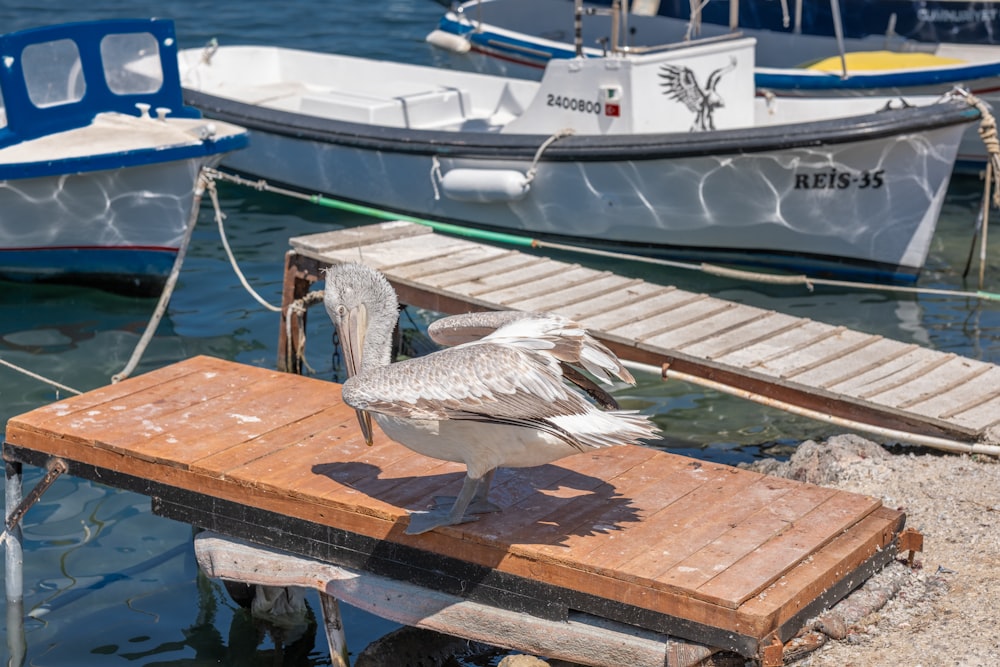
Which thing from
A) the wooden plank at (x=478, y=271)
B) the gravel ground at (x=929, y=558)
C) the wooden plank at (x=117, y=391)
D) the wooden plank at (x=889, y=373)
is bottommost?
the gravel ground at (x=929, y=558)

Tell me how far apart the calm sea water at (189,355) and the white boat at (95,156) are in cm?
45

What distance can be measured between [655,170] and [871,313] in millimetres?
2244

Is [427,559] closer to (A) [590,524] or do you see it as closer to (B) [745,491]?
(A) [590,524]

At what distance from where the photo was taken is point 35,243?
34.3ft

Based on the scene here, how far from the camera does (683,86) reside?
11.5 meters

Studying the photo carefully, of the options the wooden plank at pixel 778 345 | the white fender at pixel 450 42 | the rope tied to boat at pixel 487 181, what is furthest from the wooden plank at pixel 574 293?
the white fender at pixel 450 42

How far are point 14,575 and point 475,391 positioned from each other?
114 inches

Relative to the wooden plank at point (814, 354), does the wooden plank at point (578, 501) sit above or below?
above

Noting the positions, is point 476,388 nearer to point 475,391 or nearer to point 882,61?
point 475,391

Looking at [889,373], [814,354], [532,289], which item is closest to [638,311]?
[532,289]

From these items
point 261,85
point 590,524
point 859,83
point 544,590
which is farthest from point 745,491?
point 261,85

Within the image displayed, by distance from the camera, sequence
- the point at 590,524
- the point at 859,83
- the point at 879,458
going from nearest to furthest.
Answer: the point at 590,524, the point at 879,458, the point at 859,83

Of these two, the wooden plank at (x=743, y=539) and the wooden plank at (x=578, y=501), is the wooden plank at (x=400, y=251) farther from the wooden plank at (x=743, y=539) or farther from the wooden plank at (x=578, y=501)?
the wooden plank at (x=743, y=539)

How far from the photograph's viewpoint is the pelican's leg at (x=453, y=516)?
4.82 m
